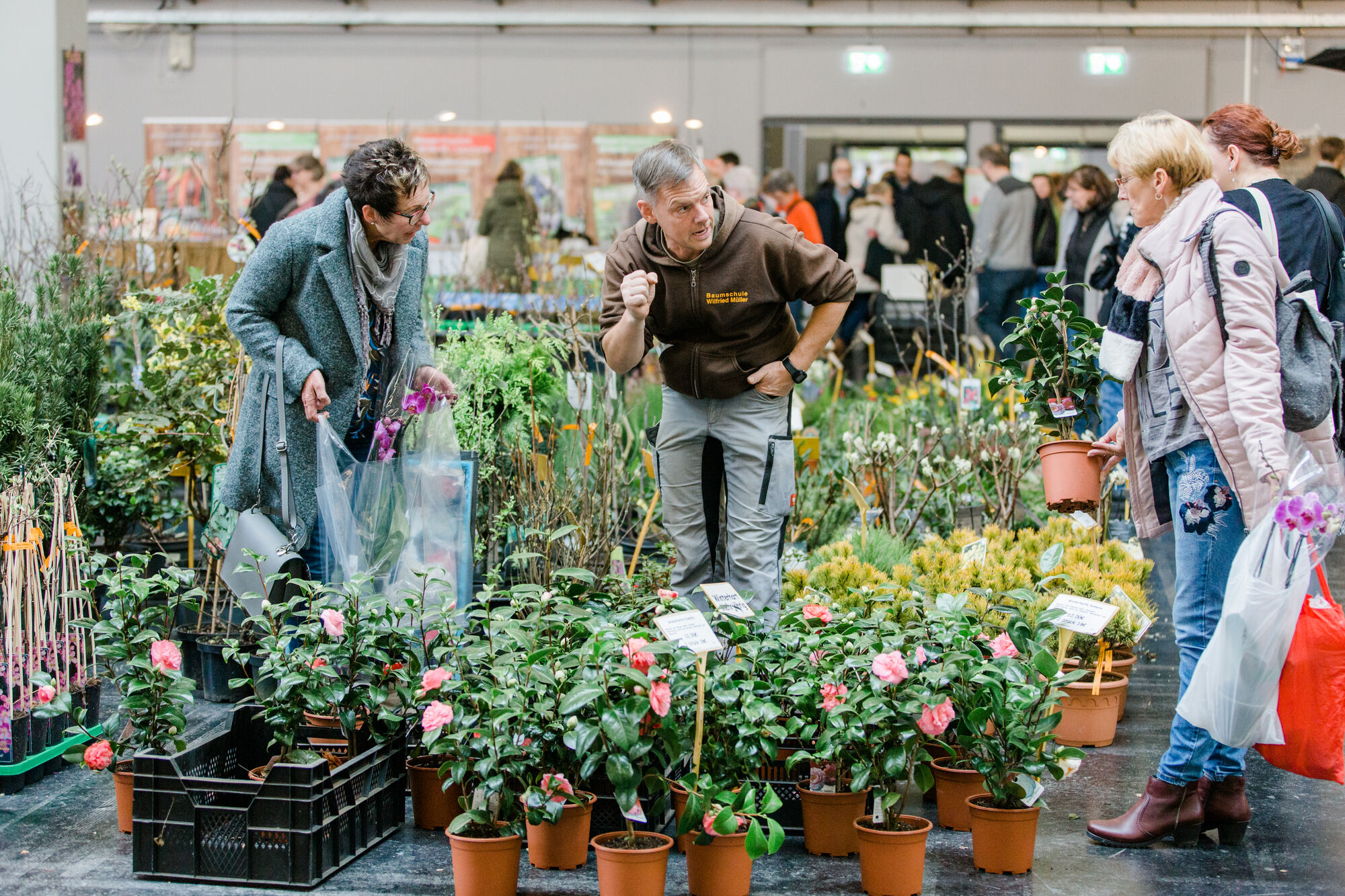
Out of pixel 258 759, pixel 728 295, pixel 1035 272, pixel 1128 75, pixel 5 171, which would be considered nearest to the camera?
pixel 258 759

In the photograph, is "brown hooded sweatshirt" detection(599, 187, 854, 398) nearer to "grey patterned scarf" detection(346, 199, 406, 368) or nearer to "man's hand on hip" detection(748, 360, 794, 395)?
"man's hand on hip" detection(748, 360, 794, 395)

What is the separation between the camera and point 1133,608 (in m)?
3.60

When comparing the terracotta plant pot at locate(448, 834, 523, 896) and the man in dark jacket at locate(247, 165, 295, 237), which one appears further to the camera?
the man in dark jacket at locate(247, 165, 295, 237)

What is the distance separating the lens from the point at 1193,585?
271 centimetres

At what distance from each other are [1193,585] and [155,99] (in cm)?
1089

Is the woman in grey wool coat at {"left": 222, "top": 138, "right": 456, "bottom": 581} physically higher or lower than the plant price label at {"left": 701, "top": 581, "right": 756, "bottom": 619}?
higher

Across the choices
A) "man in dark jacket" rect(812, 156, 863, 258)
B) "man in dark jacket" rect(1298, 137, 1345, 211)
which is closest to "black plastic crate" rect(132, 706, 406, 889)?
"man in dark jacket" rect(1298, 137, 1345, 211)

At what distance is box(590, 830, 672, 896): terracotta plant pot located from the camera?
2.42 m

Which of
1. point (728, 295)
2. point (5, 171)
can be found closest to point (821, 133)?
point (5, 171)

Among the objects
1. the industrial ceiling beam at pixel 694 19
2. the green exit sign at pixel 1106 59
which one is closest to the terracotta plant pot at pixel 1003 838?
the industrial ceiling beam at pixel 694 19

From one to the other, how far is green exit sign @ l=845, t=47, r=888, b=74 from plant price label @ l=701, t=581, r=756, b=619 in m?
9.15

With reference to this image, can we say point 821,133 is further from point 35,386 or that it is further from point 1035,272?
point 35,386

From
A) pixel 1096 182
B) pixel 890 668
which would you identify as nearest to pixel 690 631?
pixel 890 668

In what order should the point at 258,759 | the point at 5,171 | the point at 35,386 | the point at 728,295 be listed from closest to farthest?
1. the point at 258,759
2. the point at 728,295
3. the point at 35,386
4. the point at 5,171
